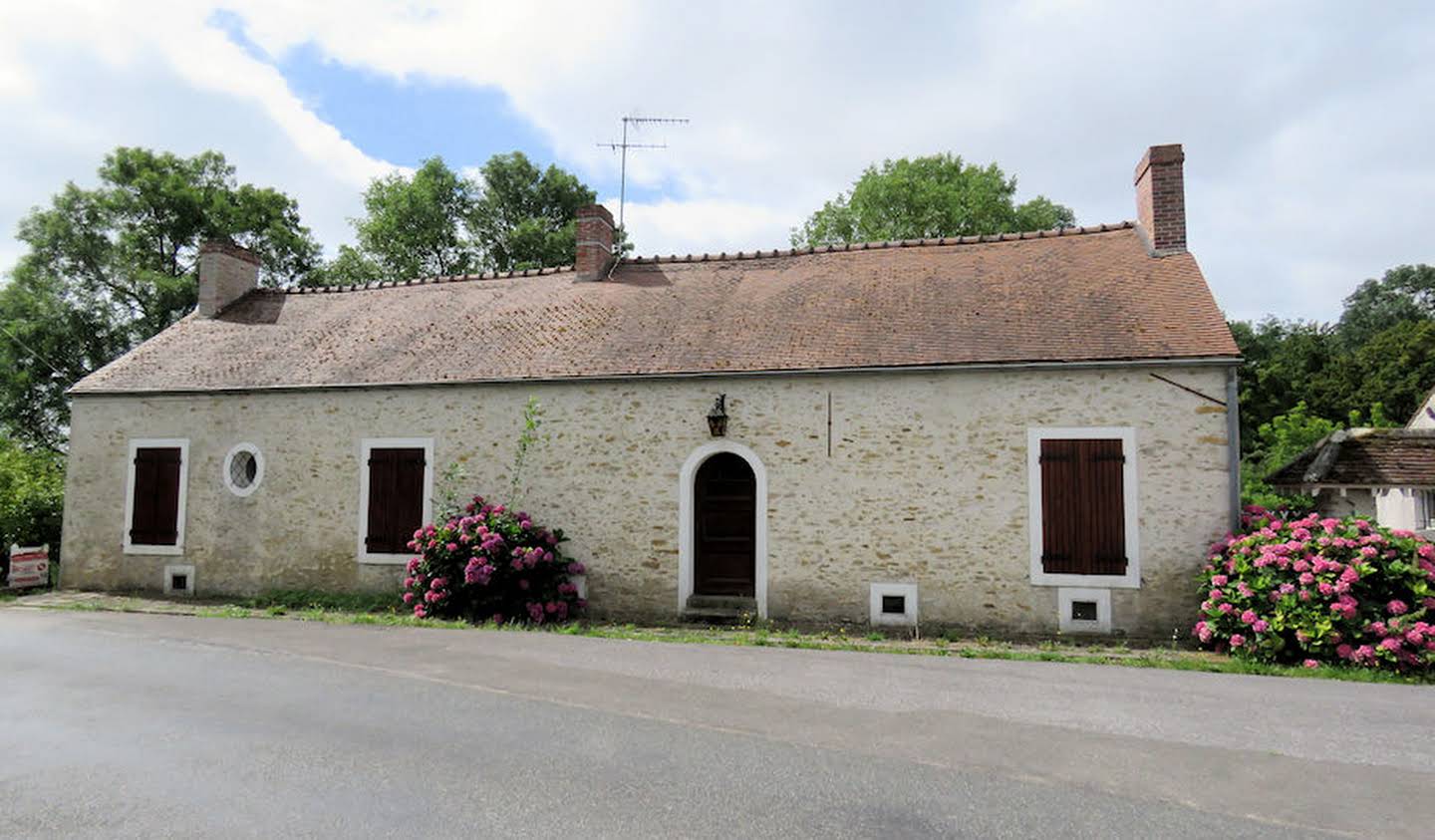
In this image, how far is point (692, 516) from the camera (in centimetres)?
1056

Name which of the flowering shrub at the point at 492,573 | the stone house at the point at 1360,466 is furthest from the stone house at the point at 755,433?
the stone house at the point at 1360,466

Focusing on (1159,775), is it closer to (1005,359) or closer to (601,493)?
(1005,359)

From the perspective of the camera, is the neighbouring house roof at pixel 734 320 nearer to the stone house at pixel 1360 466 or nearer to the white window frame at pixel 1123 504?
the white window frame at pixel 1123 504

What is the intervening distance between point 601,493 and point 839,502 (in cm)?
319

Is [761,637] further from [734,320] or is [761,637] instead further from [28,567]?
[28,567]

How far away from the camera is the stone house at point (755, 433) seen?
9234 mm

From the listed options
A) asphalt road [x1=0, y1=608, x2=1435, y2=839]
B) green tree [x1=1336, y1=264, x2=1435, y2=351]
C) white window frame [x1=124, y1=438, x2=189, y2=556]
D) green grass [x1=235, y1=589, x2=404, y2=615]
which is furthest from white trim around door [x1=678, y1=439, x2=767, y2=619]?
green tree [x1=1336, y1=264, x2=1435, y2=351]

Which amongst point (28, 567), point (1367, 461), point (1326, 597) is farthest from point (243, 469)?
point (1367, 461)

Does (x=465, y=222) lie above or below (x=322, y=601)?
above

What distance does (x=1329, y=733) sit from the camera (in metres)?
5.23

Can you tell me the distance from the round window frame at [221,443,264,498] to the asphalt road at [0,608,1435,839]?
4.62 metres

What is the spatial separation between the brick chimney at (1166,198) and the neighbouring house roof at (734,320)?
0.79ft

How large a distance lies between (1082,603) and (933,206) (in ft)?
69.6

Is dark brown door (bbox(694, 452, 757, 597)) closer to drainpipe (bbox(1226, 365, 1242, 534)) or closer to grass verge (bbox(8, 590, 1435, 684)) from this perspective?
grass verge (bbox(8, 590, 1435, 684))
